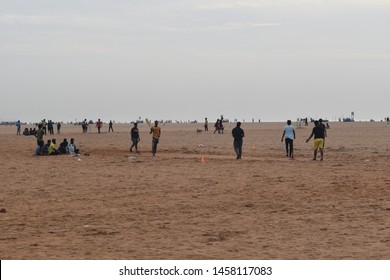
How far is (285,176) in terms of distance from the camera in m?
22.1

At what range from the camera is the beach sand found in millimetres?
11106

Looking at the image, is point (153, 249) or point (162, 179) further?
point (162, 179)

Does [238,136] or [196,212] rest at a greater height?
[238,136]

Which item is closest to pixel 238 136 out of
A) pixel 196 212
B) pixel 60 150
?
pixel 60 150

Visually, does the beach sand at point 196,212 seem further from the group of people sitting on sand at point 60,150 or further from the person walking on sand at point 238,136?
the group of people sitting on sand at point 60,150

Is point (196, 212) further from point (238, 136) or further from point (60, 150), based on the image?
point (60, 150)

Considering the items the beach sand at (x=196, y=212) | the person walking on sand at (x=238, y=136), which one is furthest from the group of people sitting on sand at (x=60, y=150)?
the person walking on sand at (x=238, y=136)

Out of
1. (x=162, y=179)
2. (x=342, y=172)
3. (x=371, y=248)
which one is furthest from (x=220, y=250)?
(x=342, y=172)

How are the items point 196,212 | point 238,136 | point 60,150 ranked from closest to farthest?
point 196,212 < point 238,136 < point 60,150

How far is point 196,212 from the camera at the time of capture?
15.2 meters

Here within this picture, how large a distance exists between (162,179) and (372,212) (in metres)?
8.44

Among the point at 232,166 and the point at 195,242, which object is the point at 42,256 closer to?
the point at 195,242

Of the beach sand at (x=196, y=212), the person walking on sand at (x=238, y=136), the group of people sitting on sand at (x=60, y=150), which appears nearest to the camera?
the beach sand at (x=196, y=212)

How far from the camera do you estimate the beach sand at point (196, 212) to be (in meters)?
11.1
